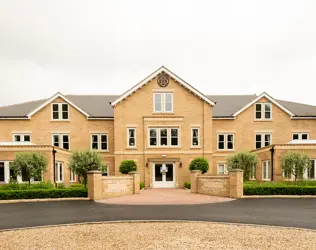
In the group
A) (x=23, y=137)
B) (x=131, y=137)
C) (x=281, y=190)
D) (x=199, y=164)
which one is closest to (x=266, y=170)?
(x=199, y=164)

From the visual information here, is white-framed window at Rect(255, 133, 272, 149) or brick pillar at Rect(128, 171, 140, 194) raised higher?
white-framed window at Rect(255, 133, 272, 149)

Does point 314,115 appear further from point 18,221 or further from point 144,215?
point 18,221

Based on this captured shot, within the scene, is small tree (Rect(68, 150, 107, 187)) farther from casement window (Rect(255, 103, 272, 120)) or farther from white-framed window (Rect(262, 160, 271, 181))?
casement window (Rect(255, 103, 272, 120))

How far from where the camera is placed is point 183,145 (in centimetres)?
3061

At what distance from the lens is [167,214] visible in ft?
44.4

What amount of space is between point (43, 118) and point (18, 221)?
72.0 ft

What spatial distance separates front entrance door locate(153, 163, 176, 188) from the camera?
30.1m

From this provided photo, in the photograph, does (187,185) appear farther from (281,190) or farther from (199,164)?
(281,190)

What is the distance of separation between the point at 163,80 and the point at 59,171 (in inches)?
550

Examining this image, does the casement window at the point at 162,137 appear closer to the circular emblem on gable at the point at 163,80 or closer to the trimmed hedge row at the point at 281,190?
the circular emblem on gable at the point at 163,80

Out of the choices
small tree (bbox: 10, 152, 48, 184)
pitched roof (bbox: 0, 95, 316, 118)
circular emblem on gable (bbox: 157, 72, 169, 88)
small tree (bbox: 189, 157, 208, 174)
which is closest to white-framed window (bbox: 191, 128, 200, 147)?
small tree (bbox: 189, 157, 208, 174)

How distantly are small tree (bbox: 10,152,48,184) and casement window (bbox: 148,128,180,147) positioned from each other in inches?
451

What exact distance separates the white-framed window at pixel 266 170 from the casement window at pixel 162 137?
892 cm

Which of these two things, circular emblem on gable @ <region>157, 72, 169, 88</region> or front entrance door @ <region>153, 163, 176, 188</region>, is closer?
front entrance door @ <region>153, 163, 176, 188</region>
